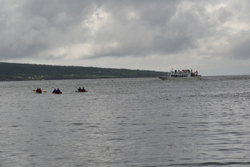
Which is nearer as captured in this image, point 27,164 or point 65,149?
point 27,164

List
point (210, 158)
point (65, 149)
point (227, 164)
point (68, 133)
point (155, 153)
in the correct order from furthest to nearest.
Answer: point (68, 133) < point (65, 149) < point (155, 153) < point (210, 158) < point (227, 164)

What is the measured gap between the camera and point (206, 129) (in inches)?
1266

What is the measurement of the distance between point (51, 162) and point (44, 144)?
5886 millimetres

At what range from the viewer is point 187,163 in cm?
2005

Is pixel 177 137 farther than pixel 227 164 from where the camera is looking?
Yes

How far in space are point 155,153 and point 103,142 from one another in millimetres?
5845

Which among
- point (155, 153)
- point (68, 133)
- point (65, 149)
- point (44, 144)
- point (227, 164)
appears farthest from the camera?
point (68, 133)

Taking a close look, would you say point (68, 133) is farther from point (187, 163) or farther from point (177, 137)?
point (187, 163)

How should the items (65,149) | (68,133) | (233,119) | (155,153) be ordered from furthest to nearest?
(233,119) < (68,133) < (65,149) < (155,153)

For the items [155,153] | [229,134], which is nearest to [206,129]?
[229,134]

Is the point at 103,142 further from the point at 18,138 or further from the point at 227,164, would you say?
the point at 227,164

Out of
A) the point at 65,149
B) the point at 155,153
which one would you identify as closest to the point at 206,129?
the point at 155,153

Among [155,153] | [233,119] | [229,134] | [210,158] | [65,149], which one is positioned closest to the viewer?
[210,158]

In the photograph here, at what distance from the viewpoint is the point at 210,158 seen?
21.0 metres
